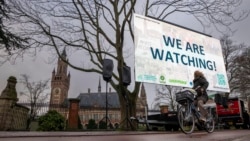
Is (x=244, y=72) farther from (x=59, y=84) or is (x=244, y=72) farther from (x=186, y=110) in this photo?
(x=59, y=84)

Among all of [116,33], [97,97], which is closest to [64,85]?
[97,97]

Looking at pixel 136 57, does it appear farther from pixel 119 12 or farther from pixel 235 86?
pixel 235 86

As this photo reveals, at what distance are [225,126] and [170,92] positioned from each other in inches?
647

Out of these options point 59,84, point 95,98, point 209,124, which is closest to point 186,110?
point 209,124

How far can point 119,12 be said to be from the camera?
637 inches

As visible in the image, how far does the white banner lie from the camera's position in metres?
9.89

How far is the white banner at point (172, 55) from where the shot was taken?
9.89 meters

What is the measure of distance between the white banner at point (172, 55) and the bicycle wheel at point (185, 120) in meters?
4.05

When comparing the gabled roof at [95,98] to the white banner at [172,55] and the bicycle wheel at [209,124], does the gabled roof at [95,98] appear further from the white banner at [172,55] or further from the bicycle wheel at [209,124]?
the bicycle wheel at [209,124]

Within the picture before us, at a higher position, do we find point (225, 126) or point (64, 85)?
point (64, 85)

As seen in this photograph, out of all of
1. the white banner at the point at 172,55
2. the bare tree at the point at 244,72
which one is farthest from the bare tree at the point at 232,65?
the white banner at the point at 172,55

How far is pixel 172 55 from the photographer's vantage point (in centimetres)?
1090

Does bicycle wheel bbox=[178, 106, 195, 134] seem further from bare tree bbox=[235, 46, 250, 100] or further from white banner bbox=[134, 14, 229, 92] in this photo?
bare tree bbox=[235, 46, 250, 100]

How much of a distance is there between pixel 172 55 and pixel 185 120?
19.0 ft
